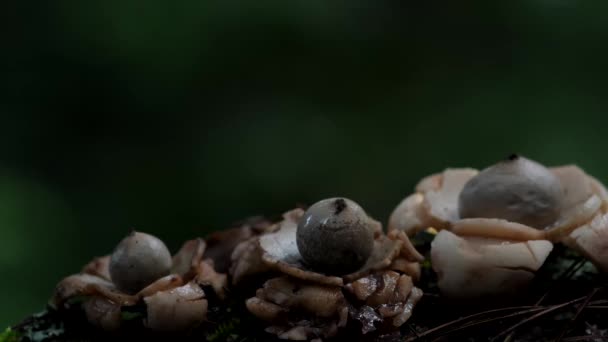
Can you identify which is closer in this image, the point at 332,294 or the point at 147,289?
→ the point at 332,294

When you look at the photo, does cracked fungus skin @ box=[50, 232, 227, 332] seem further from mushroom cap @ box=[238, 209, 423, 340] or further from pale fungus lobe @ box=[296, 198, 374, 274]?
pale fungus lobe @ box=[296, 198, 374, 274]

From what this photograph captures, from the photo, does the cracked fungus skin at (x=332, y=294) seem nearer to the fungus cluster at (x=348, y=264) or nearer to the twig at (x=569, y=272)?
the fungus cluster at (x=348, y=264)

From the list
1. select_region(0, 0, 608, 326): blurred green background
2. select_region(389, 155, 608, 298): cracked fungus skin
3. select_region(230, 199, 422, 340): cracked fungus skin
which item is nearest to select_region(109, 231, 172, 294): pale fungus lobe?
select_region(230, 199, 422, 340): cracked fungus skin

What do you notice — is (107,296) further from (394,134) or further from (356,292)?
(394,134)

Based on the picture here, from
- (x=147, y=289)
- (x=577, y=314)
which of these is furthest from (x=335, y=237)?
(x=577, y=314)

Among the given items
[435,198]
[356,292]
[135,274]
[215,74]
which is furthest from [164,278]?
[215,74]

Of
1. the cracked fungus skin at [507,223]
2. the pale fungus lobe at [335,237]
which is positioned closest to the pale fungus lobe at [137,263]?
the pale fungus lobe at [335,237]

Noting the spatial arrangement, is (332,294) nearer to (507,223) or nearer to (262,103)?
(507,223)
